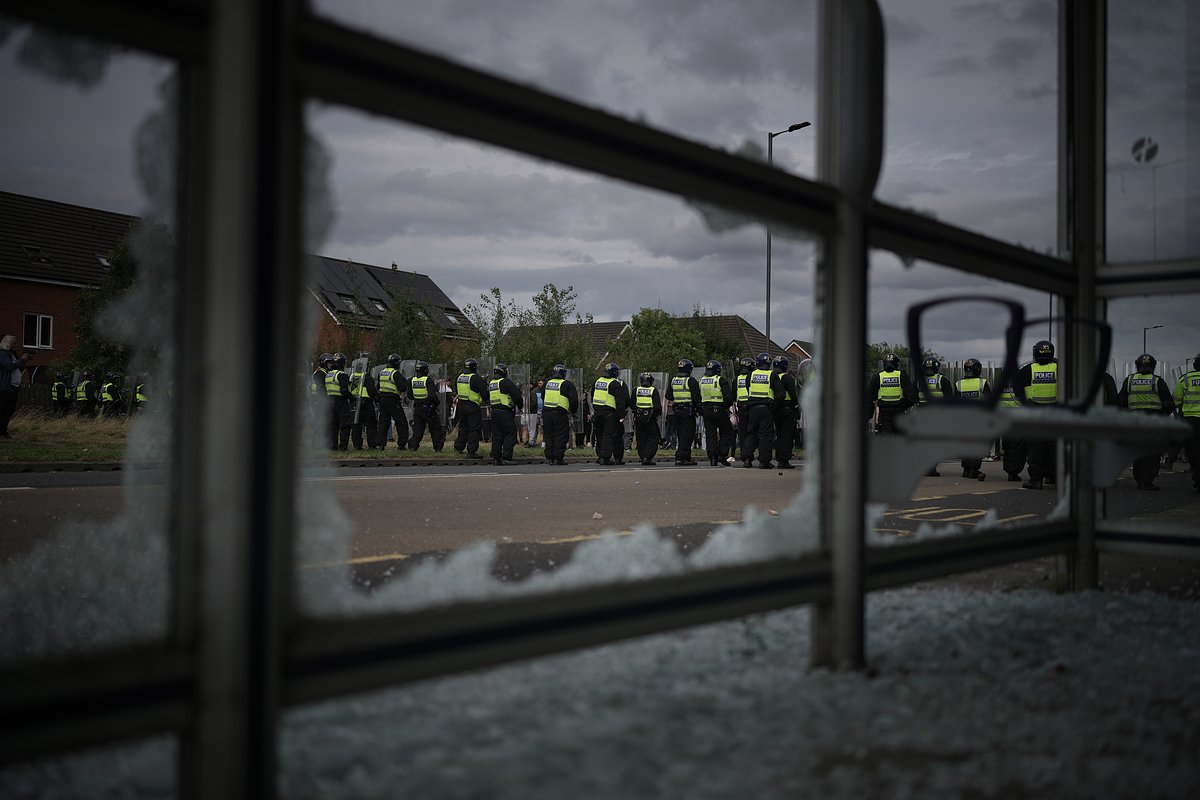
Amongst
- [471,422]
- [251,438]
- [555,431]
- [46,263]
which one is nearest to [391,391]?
[471,422]

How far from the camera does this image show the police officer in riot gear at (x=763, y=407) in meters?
16.0

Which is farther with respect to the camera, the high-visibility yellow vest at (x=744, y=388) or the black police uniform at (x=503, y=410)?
the black police uniform at (x=503, y=410)

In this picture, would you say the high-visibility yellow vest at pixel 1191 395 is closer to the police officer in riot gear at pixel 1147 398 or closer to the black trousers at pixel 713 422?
the police officer in riot gear at pixel 1147 398

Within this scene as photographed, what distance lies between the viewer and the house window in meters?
29.6

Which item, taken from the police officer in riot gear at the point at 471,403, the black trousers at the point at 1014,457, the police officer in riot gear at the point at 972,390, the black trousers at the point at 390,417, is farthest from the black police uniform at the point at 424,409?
the black trousers at the point at 1014,457

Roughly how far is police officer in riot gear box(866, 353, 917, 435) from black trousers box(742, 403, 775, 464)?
1.77m

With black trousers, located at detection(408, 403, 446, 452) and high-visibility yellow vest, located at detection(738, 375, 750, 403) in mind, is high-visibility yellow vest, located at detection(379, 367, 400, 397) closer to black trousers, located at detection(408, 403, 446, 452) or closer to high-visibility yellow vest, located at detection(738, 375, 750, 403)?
black trousers, located at detection(408, 403, 446, 452)

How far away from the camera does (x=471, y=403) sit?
18.3 meters

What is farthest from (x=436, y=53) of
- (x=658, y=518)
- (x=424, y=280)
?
(x=424, y=280)

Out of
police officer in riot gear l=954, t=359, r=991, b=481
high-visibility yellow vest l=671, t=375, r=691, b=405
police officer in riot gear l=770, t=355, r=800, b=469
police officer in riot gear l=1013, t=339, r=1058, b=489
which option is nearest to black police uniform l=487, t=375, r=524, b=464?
high-visibility yellow vest l=671, t=375, r=691, b=405

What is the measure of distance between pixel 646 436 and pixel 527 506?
32.8 feet

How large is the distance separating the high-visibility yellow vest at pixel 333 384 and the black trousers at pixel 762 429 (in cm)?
743

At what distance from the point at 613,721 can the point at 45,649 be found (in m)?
1.71

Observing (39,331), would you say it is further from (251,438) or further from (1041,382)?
(251,438)
